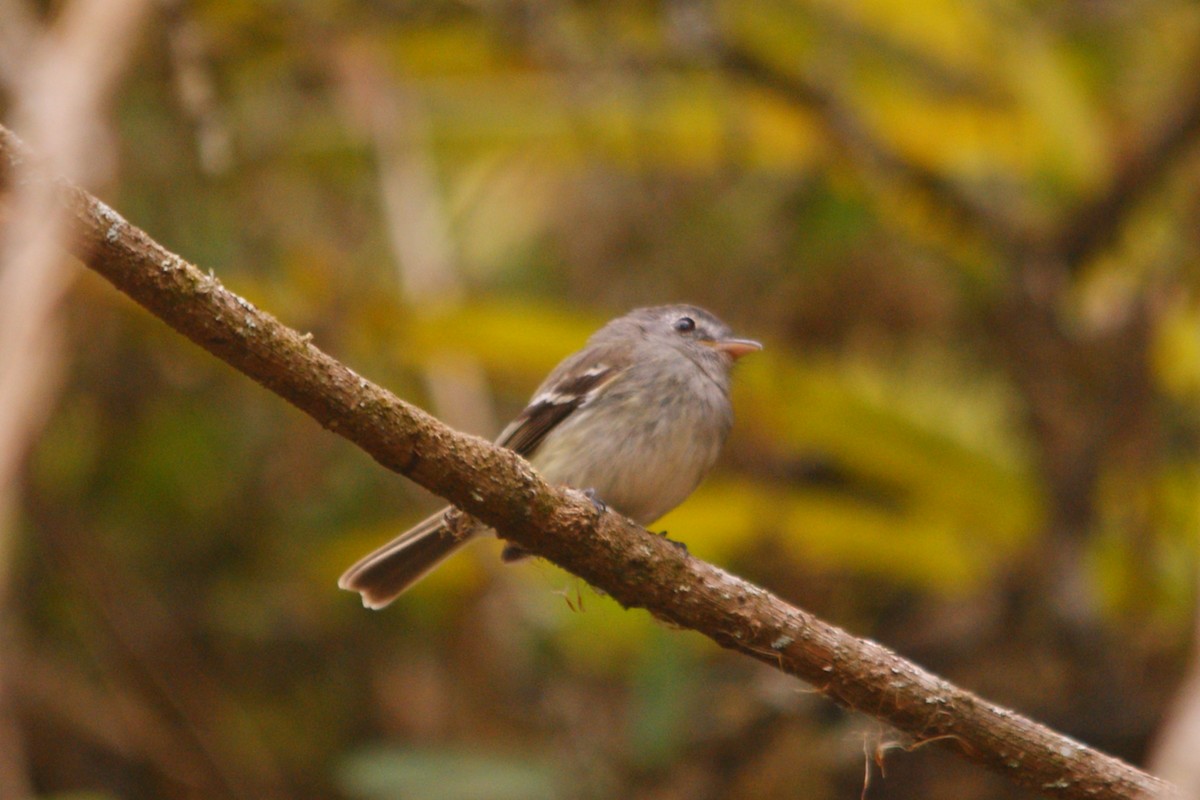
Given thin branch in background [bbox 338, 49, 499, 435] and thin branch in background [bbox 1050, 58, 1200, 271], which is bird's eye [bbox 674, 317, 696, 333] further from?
thin branch in background [bbox 1050, 58, 1200, 271]

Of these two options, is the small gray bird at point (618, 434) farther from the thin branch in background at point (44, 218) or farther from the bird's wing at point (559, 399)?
the thin branch in background at point (44, 218)

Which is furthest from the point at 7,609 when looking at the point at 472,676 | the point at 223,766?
the point at 472,676

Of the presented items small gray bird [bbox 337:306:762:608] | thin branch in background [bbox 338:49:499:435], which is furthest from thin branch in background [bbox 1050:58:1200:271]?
A: thin branch in background [bbox 338:49:499:435]

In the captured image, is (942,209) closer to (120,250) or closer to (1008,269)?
(1008,269)

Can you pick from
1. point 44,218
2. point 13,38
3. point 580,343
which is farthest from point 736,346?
point 44,218

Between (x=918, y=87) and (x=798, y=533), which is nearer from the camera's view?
(x=798, y=533)

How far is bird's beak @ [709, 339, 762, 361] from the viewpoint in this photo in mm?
4538

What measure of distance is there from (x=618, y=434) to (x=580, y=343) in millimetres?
1340

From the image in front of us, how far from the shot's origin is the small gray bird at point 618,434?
3.93m

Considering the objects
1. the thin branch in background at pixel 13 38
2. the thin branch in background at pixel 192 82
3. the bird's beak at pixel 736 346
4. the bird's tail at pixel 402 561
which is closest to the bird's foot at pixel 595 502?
the bird's tail at pixel 402 561

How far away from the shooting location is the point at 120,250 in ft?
7.20

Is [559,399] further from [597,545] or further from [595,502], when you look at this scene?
[597,545]

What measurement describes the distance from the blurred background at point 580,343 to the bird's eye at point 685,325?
0.66 metres

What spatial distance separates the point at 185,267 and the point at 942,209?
15.5 ft
